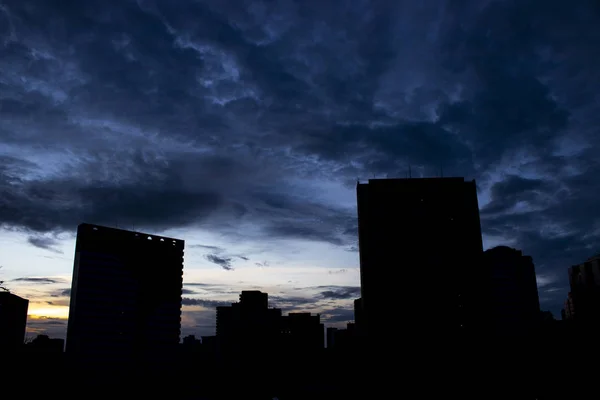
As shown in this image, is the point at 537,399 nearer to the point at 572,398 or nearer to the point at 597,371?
the point at 572,398

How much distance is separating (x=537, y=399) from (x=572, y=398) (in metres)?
12.9

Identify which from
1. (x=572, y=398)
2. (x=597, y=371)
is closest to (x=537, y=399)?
(x=572, y=398)

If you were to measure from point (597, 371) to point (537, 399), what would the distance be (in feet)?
96.0

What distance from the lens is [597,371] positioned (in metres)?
200

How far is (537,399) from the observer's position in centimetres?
19625

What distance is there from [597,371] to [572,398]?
1948cm

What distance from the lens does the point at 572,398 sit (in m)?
191
